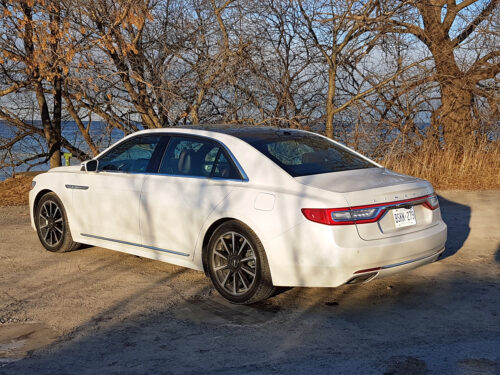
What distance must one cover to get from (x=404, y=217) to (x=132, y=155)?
315cm

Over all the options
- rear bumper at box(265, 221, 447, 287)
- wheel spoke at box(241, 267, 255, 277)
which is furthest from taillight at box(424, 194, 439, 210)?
wheel spoke at box(241, 267, 255, 277)

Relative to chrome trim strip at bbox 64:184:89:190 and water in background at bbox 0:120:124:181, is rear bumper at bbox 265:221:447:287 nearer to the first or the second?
chrome trim strip at bbox 64:184:89:190

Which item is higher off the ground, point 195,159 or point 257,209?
point 195,159

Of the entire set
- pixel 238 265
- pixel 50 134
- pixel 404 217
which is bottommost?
pixel 238 265

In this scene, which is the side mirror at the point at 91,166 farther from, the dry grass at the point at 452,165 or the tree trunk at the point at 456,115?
the tree trunk at the point at 456,115

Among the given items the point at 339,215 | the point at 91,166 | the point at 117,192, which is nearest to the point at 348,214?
the point at 339,215

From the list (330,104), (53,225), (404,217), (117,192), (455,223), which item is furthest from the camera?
(330,104)

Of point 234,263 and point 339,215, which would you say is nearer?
point 339,215

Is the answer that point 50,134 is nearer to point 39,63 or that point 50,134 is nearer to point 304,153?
point 39,63

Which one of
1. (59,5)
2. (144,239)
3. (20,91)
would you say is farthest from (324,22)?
(144,239)

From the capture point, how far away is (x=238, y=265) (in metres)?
5.59

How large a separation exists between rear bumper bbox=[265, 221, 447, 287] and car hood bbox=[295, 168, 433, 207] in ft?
1.01

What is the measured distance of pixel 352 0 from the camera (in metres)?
11.8

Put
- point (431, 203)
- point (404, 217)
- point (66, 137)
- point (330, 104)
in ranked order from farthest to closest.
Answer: point (66, 137) < point (330, 104) < point (431, 203) < point (404, 217)
